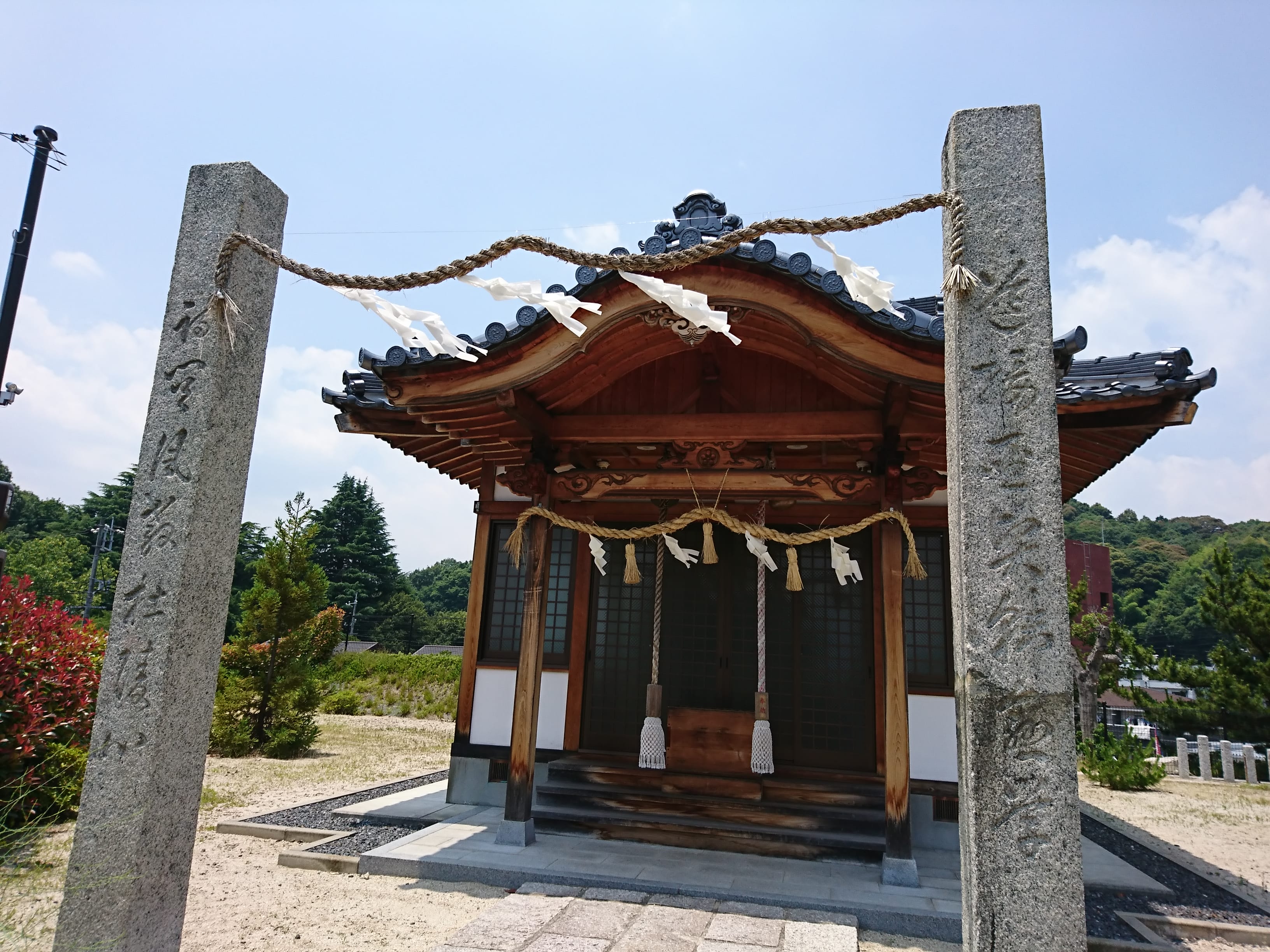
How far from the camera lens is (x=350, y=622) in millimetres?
48469

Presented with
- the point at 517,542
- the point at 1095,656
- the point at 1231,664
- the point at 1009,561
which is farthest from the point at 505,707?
the point at 1231,664

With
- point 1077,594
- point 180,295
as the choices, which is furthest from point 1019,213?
point 1077,594

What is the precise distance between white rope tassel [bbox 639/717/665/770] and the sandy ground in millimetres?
5370

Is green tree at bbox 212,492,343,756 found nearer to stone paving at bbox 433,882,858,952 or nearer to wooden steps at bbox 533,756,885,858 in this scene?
wooden steps at bbox 533,756,885,858

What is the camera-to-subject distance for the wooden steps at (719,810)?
6164 mm

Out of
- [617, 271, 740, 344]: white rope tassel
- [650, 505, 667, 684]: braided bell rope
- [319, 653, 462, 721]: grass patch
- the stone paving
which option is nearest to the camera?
[617, 271, 740, 344]: white rope tassel

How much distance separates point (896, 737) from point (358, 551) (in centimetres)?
4809

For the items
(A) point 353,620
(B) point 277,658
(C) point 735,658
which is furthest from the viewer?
(A) point 353,620

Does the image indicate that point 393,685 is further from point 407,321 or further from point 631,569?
point 407,321

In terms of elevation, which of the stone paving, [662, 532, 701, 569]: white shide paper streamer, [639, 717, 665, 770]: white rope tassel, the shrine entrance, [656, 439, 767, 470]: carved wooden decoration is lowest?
the stone paving

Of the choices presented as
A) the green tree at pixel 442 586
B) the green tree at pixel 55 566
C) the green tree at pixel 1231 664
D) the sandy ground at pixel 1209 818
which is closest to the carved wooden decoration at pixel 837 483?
the sandy ground at pixel 1209 818

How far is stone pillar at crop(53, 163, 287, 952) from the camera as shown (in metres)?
3.00

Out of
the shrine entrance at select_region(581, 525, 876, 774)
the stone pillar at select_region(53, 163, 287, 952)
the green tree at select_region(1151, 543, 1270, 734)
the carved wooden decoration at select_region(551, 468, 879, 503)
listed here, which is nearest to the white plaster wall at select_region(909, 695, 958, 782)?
the shrine entrance at select_region(581, 525, 876, 774)

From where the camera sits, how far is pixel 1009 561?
277cm
